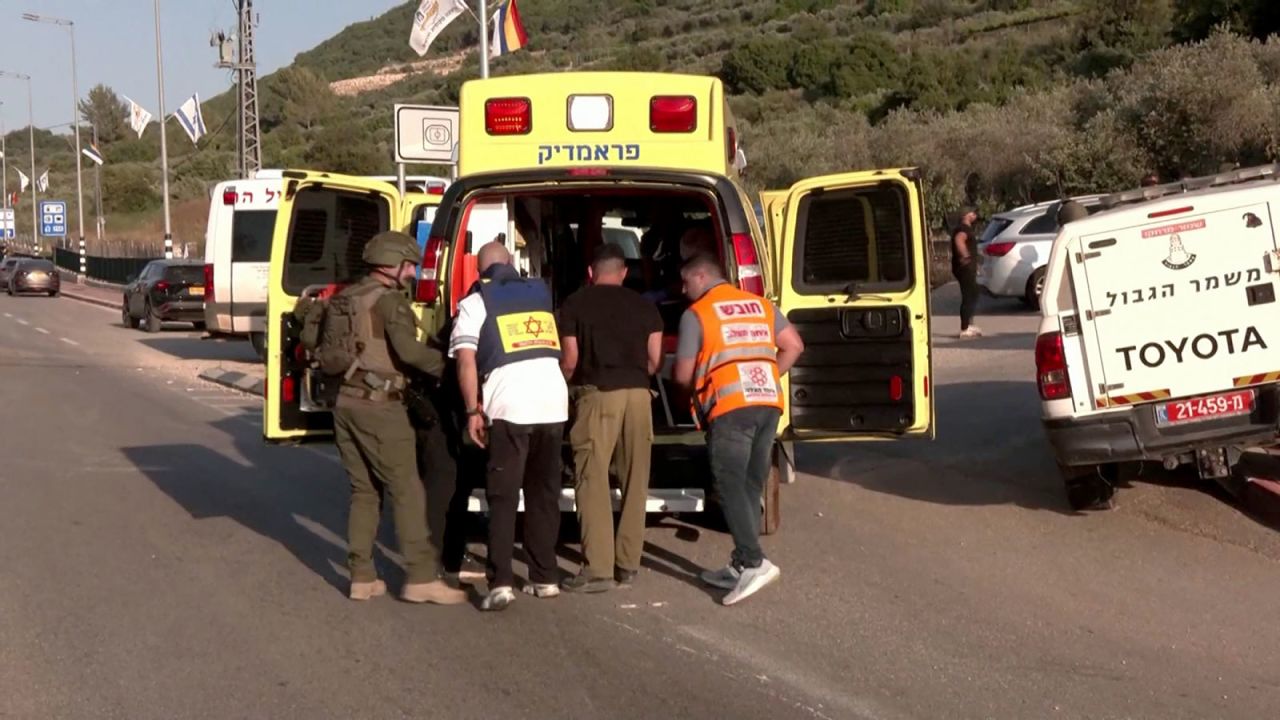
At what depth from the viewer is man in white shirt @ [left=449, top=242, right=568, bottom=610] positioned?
7527mm

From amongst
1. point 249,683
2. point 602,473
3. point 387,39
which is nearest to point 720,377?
point 602,473

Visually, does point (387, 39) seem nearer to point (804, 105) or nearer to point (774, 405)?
point (804, 105)

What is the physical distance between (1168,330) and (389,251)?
4538 mm

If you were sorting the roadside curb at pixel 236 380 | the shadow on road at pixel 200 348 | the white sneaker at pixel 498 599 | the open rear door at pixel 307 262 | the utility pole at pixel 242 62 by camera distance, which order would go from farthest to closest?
the utility pole at pixel 242 62 < the shadow on road at pixel 200 348 < the roadside curb at pixel 236 380 < the open rear door at pixel 307 262 < the white sneaker at pixel 498 599

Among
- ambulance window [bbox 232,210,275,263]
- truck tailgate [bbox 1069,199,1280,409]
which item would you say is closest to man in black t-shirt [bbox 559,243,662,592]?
truck tailgate [bbox 1069,199,1280,409]

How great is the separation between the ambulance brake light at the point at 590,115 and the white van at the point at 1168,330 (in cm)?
281

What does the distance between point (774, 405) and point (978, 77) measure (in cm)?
4816

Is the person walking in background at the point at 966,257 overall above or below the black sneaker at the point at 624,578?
above

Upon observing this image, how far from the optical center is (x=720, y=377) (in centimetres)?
762

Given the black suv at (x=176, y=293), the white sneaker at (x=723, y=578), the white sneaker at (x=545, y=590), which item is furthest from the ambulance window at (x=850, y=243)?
the black suv at (x=176, y=293)

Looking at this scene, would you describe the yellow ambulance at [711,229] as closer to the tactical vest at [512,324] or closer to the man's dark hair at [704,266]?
the man's dark hair at [704,266]

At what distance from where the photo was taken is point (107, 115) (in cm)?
12794

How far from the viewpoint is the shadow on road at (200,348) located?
977 inches

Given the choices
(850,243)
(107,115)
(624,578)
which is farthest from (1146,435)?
(107,115)
